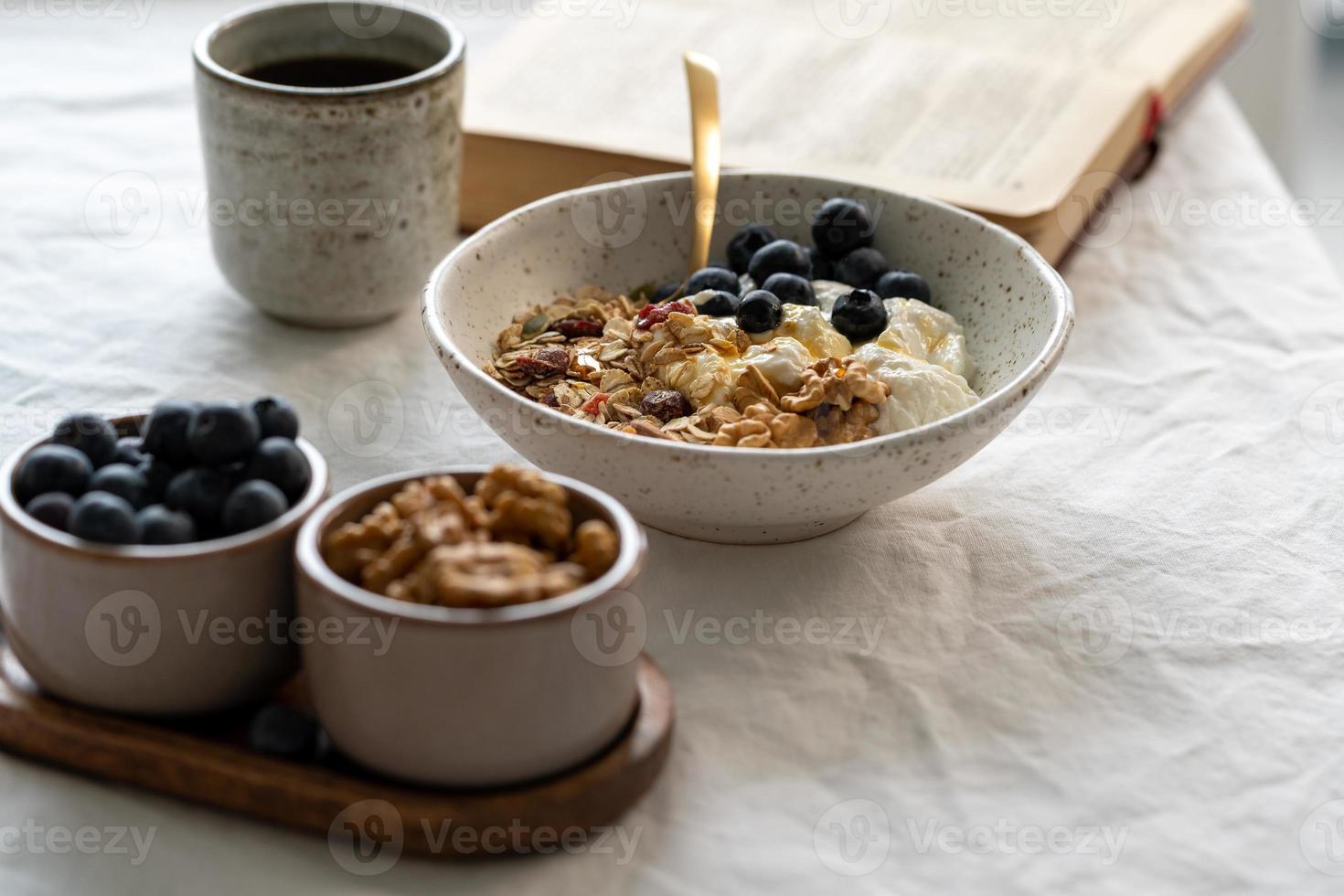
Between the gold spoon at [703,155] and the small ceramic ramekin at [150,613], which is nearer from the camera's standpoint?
the small ceramic ramekin at [150,613]

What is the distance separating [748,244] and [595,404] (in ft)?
0.77

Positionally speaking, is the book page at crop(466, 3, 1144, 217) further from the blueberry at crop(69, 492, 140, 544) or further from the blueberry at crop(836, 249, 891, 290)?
the blueberry at crop(69, 492, 140, 544)

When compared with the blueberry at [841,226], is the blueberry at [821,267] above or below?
below

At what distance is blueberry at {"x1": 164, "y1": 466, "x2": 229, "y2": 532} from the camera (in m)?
0.70

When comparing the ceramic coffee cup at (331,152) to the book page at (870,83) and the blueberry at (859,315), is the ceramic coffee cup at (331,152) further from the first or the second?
the blueberry at (859,315)

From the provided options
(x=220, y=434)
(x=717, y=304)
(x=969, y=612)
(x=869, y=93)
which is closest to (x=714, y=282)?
(x=717, y=304)

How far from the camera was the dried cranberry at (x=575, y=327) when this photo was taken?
1.03 m

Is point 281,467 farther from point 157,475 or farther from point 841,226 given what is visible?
point 841,226

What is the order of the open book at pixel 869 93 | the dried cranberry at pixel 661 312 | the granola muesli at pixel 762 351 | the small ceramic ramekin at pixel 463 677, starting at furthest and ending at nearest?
the open book at pixel 869 93
the dried cranberry at pixel 661 312
the granola muesli at pixel 762 351
the small ceramic ramekin at pixel 463 677

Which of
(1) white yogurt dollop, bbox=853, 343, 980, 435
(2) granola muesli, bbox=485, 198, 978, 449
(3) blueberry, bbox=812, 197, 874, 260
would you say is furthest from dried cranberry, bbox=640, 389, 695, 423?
(3) blueberry, bbox=812, 197, 874, 260

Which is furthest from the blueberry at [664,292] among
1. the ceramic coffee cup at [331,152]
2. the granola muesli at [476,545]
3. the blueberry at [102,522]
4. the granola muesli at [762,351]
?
the blueberry at [102,522]

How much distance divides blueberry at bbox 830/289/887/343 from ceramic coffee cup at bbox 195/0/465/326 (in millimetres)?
386

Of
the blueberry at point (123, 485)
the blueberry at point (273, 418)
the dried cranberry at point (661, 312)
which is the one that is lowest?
the dried cranberry at point (661, 312)

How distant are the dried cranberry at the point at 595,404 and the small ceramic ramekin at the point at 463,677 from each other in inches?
9.2
